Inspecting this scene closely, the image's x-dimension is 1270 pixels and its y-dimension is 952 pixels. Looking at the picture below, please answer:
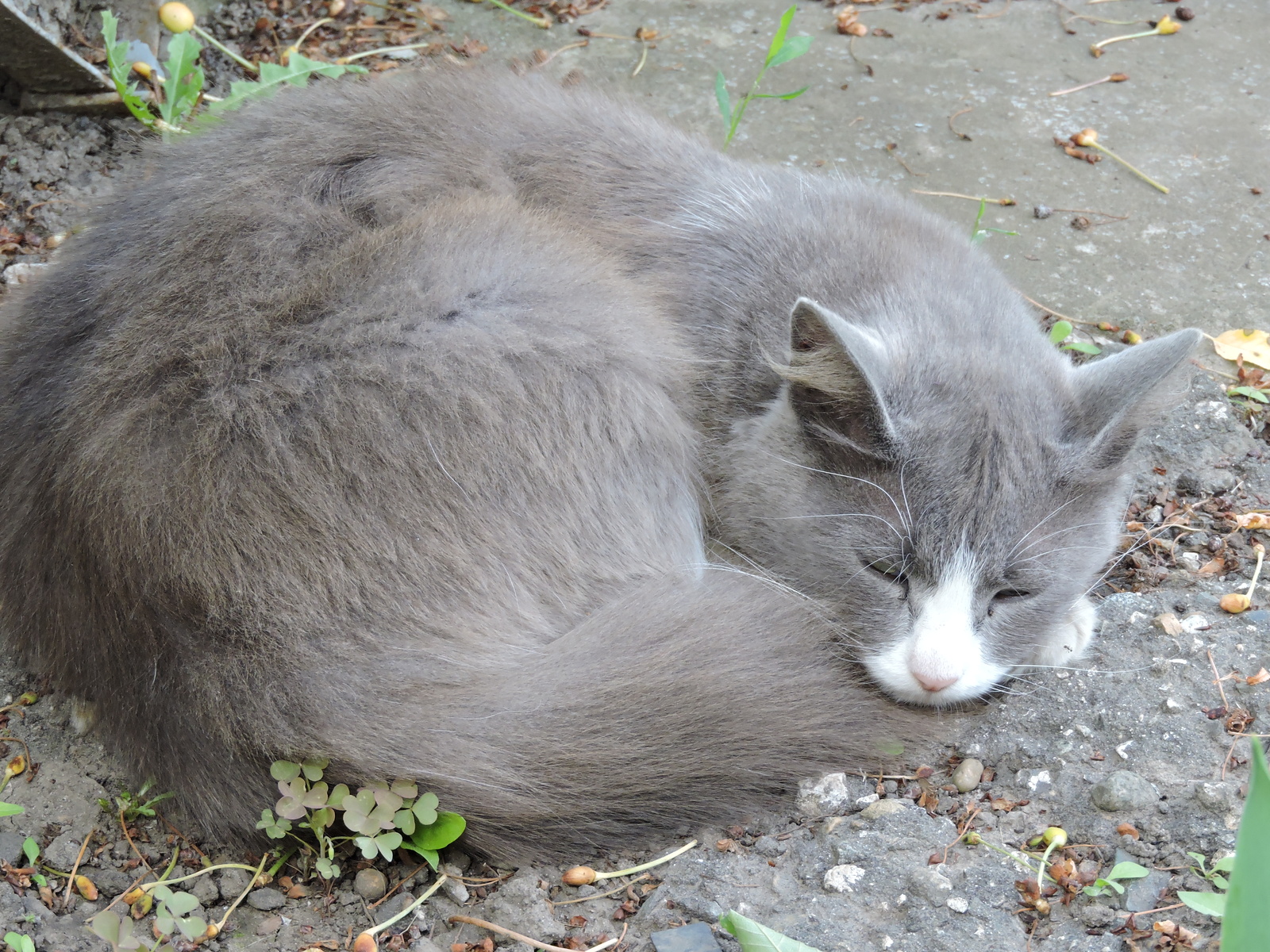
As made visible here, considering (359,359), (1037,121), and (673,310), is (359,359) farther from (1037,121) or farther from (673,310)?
(1037,121)

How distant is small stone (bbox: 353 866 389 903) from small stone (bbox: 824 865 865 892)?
A: 2.82 ft

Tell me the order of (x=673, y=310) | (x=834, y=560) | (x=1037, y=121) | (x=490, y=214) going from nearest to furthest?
(x=834, y=560) → (x=490, y=214) → (x=673, y=310) → (x=1037, y=121)

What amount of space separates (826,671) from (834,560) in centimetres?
29

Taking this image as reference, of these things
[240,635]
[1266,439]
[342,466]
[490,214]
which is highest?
[490,214]

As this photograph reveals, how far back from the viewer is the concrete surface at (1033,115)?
3990 mm

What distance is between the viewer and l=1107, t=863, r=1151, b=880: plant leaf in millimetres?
2047

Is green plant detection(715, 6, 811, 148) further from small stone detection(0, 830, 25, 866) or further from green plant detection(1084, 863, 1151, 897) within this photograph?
small stone detection(0, 830, 25, 866)

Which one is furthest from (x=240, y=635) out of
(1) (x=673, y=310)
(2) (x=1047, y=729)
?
(2) (x=1047, y=729)

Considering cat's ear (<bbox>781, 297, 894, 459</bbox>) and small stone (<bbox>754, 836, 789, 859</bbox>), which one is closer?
small stone (<bbox>754, 836, 789, 859</bbox>)

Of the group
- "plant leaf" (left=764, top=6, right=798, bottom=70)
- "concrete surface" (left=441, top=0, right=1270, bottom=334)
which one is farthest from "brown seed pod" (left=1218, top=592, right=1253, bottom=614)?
"plant leaf" (left=764, top=6, right=798, bottom=70)

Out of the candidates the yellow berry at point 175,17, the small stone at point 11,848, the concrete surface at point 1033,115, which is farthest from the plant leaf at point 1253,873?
the yellow berry at point 175,17

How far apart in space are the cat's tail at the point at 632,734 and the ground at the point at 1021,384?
0.09m

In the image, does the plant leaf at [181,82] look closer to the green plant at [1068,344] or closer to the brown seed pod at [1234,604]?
the green plant at [1068,344]

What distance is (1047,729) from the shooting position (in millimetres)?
2469
